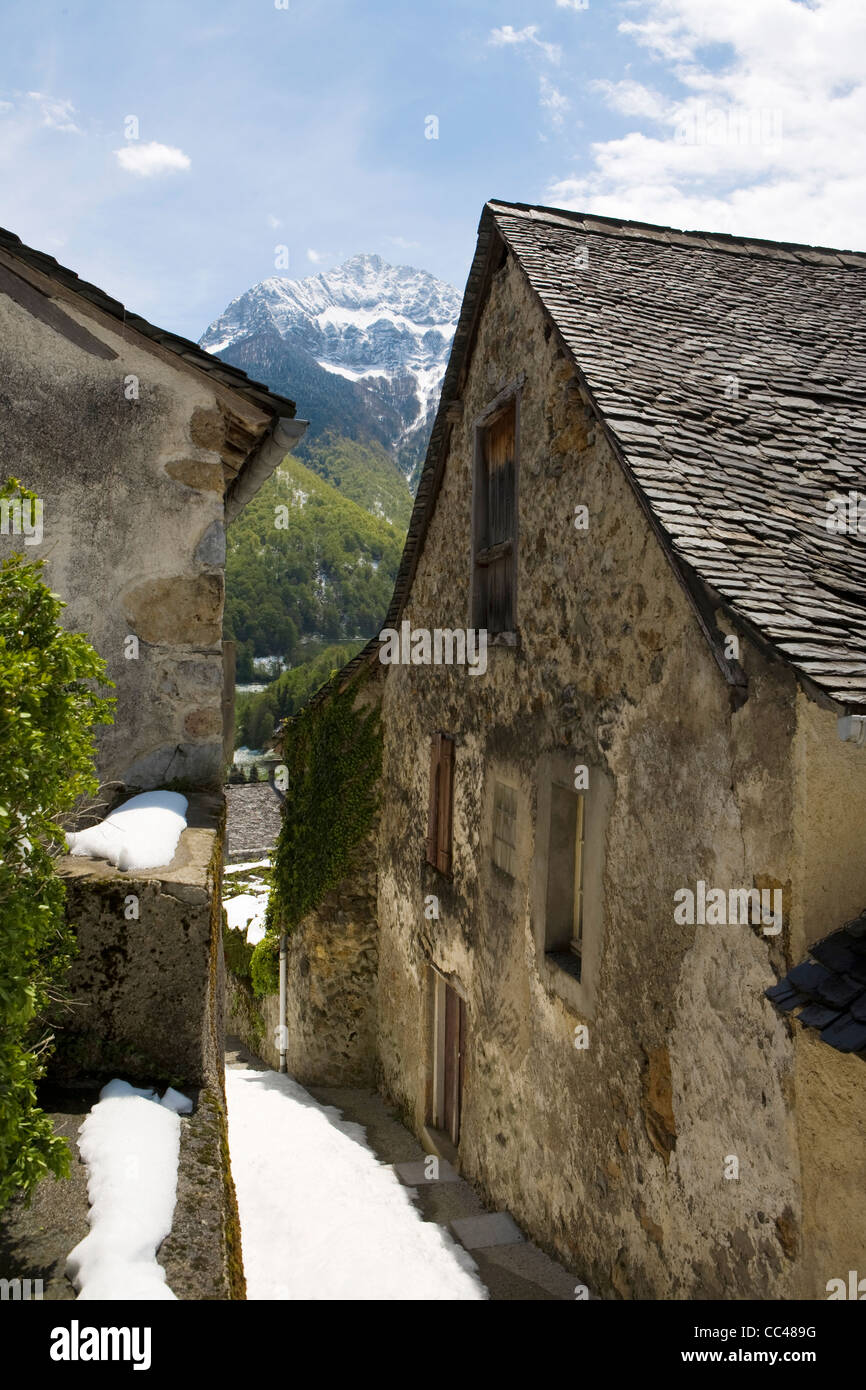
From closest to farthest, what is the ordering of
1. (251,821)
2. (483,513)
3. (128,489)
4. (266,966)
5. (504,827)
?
(128,489), (504,827), (483,513), (266,966), (251,821)

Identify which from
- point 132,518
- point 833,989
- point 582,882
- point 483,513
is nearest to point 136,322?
point 132,518

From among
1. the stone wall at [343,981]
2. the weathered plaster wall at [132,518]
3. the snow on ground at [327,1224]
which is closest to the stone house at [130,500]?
the weathered plaster wall at [132,518]

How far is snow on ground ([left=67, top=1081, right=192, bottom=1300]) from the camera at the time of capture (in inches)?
81.4

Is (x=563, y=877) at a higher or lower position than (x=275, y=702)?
lower

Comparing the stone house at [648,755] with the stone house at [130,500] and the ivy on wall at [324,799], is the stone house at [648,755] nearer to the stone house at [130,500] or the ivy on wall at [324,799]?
the ivy on wall at [324,799]

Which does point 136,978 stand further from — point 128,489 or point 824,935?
point 824,935

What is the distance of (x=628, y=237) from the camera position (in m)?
7.78

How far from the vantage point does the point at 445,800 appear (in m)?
8.02

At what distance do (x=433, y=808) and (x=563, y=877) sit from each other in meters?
2.61

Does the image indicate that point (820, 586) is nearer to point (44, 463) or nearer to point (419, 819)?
point (44, 463)

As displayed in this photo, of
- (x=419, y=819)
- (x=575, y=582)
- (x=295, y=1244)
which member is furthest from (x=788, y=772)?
(x=419, y=819)

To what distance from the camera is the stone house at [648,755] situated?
11.3 ft
